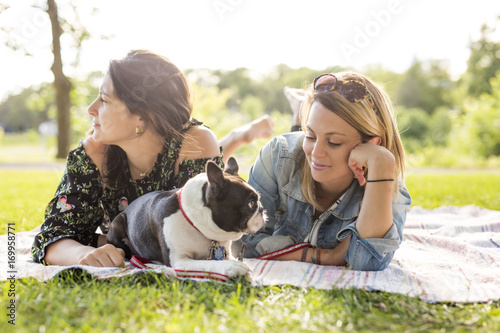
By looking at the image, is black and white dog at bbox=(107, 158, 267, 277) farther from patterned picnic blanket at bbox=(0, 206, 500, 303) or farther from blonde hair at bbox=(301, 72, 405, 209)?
blonde hair at bbox=(301, 72, 405, 209)

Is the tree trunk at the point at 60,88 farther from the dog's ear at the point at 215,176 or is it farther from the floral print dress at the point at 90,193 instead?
the dog's ear at the point at 215,176

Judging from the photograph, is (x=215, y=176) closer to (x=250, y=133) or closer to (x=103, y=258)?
(x=103, y=258)

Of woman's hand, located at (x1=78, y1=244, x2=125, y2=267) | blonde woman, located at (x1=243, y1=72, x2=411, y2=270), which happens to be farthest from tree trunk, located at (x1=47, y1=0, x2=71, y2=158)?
woman's hand, located at (x1=78, y1=244, x2=125, y2=267)

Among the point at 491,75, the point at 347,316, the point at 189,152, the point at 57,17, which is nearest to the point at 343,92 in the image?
the point at 189,152

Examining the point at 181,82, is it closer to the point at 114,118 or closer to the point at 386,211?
the point at 114,118

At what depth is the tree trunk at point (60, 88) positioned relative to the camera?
13984mm

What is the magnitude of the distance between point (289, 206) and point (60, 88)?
14.3 metres

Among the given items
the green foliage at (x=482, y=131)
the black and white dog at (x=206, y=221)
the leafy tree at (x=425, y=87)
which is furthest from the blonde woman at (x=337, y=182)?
the leafy tree at (x=425, y=87)

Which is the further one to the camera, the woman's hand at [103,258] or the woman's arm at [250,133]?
the woman's arm at [250,133]

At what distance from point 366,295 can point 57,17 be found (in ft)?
Result: 49.1

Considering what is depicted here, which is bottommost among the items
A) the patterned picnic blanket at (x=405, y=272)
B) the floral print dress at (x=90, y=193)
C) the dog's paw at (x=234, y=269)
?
the patterned picnic blanket at (x=405, y=272)

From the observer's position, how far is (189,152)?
307 centimetres

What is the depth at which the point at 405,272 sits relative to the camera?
249cm

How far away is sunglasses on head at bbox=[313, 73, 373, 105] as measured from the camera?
263 centimetres
